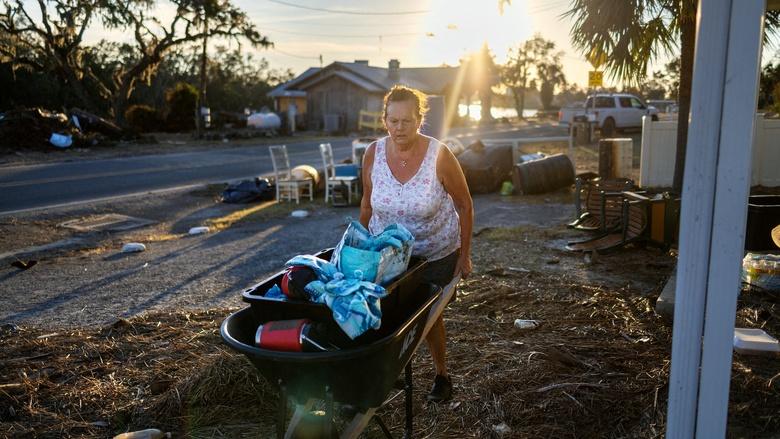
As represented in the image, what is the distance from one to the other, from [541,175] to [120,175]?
10.3 metres

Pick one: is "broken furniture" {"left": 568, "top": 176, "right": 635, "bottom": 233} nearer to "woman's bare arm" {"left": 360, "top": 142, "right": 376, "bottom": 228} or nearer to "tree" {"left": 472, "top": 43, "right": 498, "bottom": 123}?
"woman's bare arm" {"left": 360, "top": 142, "right": 376, "bottom": 228}

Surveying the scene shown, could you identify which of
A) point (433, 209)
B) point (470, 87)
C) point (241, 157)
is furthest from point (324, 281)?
point (470, 87)

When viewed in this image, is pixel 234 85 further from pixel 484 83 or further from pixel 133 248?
pixel 133 248

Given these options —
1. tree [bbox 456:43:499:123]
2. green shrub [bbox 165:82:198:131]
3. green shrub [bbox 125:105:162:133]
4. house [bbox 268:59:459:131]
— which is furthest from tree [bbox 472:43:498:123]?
green shrub [bbox 125:105:162:133]

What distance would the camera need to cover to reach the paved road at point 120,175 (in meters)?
12.6

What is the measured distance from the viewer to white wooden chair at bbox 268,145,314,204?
1261cm

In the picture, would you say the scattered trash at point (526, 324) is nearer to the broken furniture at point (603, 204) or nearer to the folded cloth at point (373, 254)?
the folded cloth at point (373, 254)

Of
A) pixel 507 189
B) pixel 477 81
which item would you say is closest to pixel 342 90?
pixel 477 81

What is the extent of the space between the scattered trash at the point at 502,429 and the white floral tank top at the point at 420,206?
96 cm

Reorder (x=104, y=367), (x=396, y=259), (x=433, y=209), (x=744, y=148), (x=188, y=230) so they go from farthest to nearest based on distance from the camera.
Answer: (x=188, y=230) → (x=104, y=367) → (x=433, y=209) → (x=396, y=259) → (x=744, y=148)

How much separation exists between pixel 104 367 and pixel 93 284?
2.71 meters

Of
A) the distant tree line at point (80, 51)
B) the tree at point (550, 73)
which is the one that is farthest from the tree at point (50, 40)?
the tree at point (550, 73)

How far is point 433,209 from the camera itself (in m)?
3.42

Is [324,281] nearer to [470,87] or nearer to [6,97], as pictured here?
[6,97]
